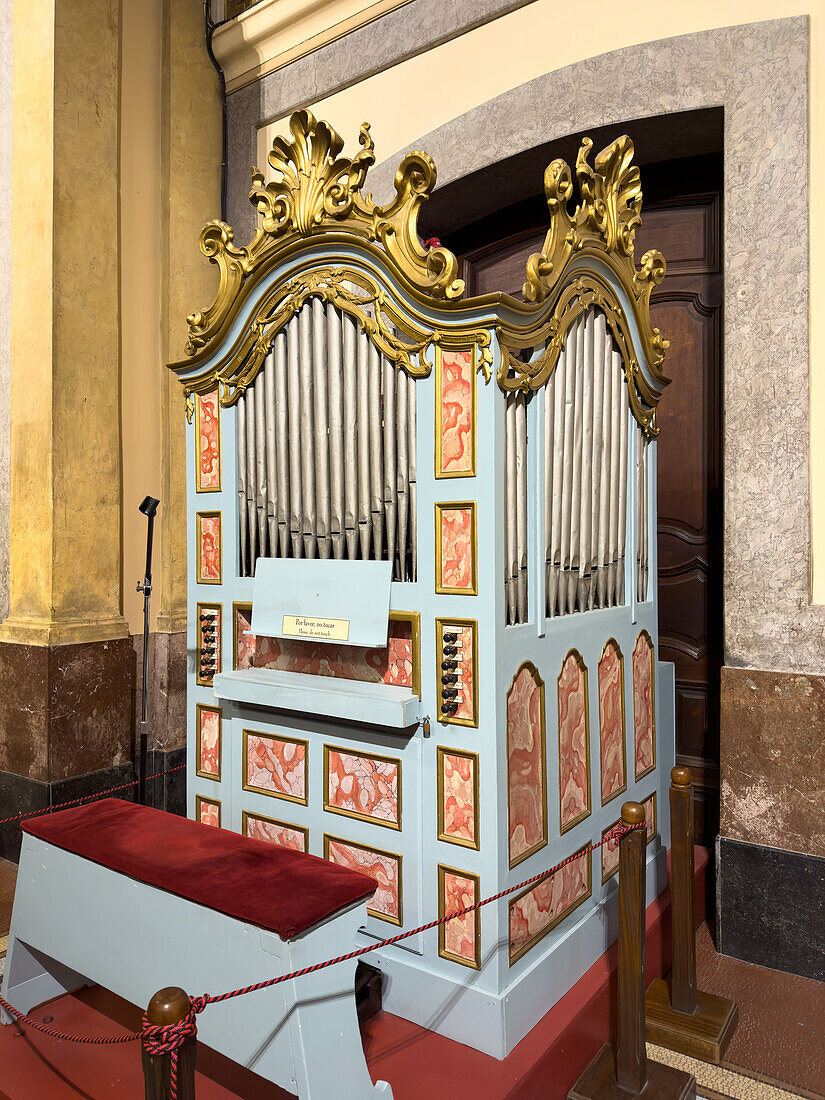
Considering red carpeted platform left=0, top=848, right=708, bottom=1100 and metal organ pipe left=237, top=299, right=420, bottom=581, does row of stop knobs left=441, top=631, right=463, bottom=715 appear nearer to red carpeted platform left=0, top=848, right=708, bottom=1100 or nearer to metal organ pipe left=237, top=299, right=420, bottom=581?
metal organ pipe left=237, top=299, right=420, bottom=581

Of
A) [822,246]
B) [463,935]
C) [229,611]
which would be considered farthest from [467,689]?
[822,246]

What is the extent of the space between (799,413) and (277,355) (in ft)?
6.95

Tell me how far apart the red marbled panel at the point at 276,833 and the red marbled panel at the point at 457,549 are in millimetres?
1167

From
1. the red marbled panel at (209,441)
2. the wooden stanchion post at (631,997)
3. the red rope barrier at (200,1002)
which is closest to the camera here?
the red rope barrier at (200,1002)

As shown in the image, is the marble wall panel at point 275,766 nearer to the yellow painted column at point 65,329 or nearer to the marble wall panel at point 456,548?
the marble wall panel at point 456,548

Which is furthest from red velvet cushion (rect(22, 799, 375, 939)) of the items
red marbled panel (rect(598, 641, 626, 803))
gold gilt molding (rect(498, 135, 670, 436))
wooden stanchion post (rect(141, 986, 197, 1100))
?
gold gilt molding (rect(498, 135, 670, 436))

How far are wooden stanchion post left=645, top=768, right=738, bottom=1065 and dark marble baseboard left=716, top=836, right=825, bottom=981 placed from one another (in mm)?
458

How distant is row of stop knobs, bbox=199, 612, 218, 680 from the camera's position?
3.45 metres

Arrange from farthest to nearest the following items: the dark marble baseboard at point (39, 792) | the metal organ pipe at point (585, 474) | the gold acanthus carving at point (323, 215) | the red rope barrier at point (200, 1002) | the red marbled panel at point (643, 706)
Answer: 1. the dark marble baseboard at point (39, 792)
2. the red marbled panel at point (643, 706)
3. the metal organ pipe at point (585, 474)
4. the gold acanthus carving at point (323, 215)
5. the red rope barrier at point (200, 1002)

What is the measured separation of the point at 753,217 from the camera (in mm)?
3496

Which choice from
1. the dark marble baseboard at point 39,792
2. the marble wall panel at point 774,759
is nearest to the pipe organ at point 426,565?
the marble wall panel at point 774,759

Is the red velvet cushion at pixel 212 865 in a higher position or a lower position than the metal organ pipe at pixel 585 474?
lower

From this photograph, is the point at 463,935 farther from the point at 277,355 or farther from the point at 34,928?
the point at 277,355

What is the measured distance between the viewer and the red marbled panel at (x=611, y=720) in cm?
322
